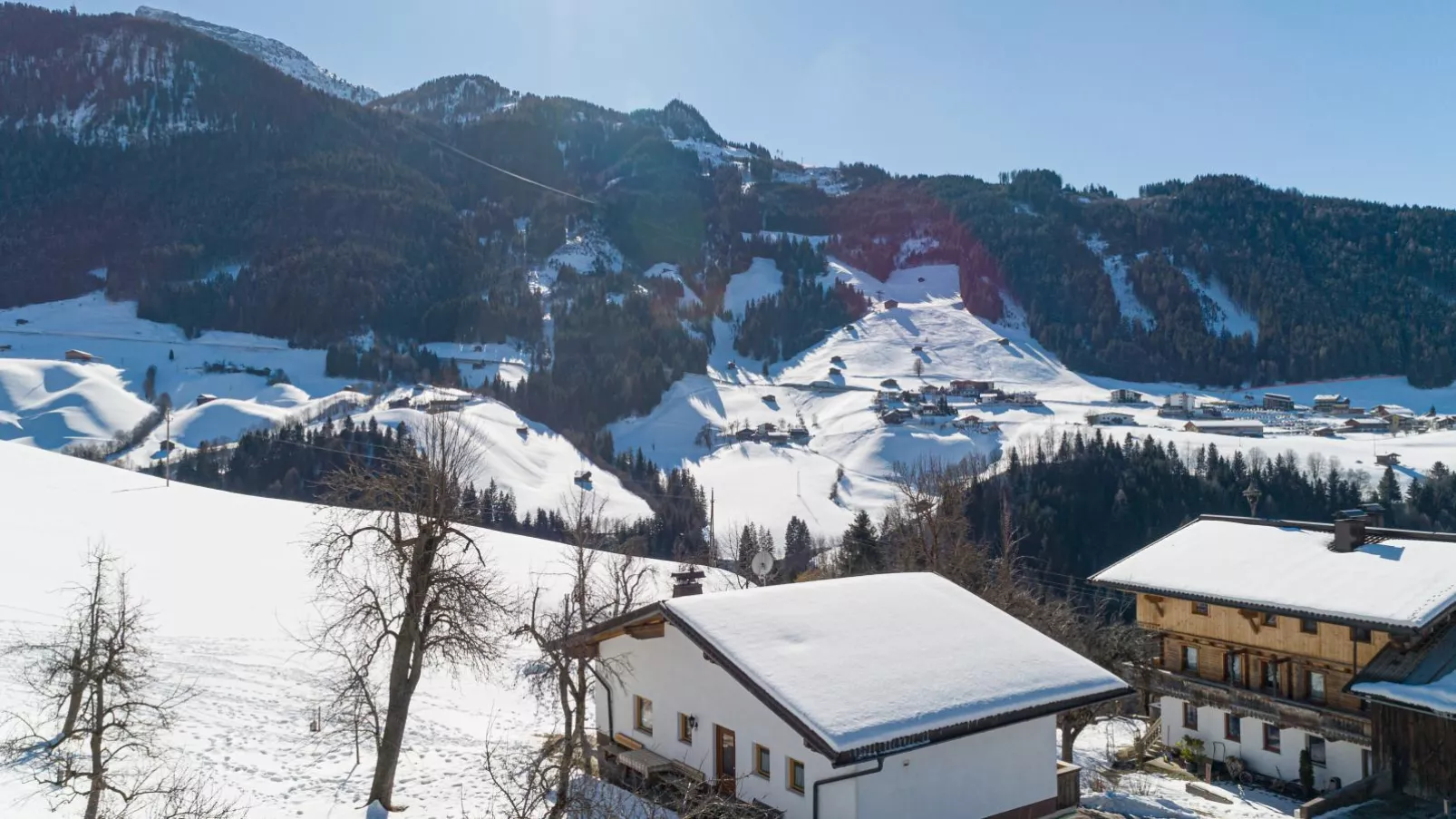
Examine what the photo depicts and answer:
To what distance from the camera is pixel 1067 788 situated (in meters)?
17.0

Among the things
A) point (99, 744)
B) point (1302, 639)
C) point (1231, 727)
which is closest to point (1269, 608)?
point (1302, 639)

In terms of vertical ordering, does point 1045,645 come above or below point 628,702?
above

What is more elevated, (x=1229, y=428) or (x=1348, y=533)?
(x=1348, y=533)

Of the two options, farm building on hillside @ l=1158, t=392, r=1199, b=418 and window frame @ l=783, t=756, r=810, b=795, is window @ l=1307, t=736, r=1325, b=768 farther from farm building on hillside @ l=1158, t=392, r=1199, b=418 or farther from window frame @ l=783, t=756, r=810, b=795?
farm building on hillside @ l=1158, t=392, r=1199, b=418

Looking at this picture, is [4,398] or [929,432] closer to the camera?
[4,398]

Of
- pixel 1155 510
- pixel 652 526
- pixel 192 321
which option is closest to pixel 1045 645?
pixel 652 526

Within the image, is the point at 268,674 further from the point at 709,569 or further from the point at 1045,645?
the point at 709,569

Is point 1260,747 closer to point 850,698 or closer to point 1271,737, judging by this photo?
point 1271,737

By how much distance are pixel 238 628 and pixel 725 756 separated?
76.9 feet

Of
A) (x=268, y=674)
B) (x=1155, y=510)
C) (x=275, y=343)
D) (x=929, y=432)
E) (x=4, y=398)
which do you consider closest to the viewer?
(x=268, y=674)

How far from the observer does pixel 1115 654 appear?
39.9m

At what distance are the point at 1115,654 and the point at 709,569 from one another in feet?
76.1

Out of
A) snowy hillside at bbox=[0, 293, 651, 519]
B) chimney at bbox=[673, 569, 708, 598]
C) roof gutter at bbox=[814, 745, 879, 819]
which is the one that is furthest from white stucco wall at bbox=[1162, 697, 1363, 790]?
snowy hillside at bbox=[0, 293, 651, 519]

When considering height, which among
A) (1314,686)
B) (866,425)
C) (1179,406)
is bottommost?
(1314,686)
